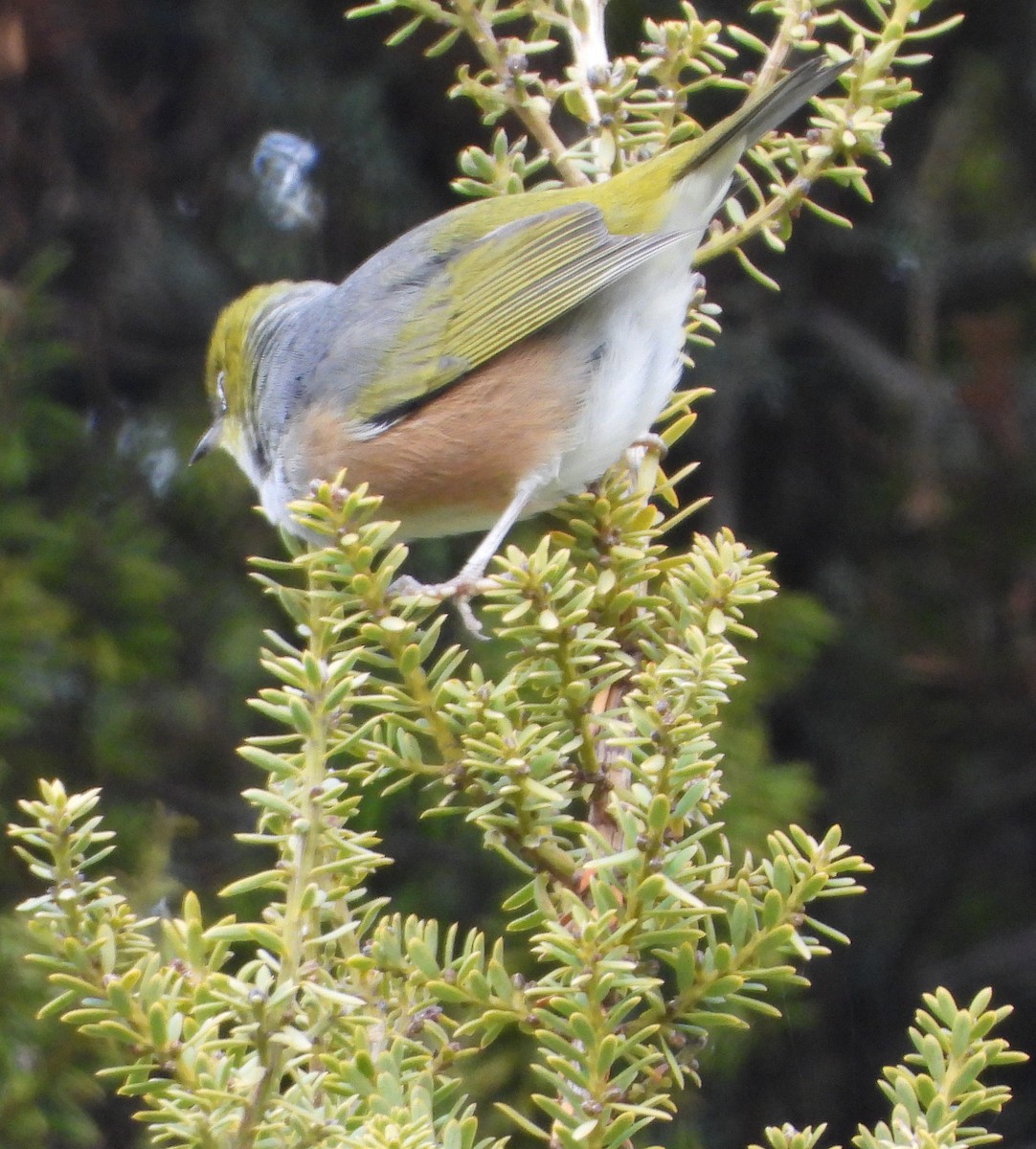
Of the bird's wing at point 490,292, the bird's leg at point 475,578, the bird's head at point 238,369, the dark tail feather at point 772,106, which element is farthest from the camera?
the bird's head at point 238,369

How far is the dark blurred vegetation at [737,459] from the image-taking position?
339cm

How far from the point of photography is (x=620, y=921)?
3.74 ft

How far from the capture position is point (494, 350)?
92.6 inches

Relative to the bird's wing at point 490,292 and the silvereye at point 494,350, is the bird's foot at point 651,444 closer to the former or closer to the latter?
the silvereye at point 494,350

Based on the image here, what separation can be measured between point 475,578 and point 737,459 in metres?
2.35

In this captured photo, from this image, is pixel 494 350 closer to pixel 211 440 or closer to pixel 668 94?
pixel 668 94

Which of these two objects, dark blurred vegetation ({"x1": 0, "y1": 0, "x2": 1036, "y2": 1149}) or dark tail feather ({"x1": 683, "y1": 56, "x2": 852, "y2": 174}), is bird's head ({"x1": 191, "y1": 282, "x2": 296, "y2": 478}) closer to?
dark blurred vegetation ({"x1": 0, "y1": 0, "x2": 1036, "y2": 1149})

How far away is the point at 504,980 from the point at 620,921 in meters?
0.12

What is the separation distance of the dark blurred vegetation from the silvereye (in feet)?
3.17

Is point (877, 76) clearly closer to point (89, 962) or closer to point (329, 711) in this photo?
point (329, 711)

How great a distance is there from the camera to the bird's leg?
160 centimetres

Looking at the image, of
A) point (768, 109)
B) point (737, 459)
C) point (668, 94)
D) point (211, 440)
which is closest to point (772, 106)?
point (768, 109)

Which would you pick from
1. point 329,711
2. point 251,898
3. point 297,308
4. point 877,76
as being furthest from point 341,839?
point 251,898

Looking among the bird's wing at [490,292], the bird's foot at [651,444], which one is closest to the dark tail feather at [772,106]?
the bird's wing at [490,292]
